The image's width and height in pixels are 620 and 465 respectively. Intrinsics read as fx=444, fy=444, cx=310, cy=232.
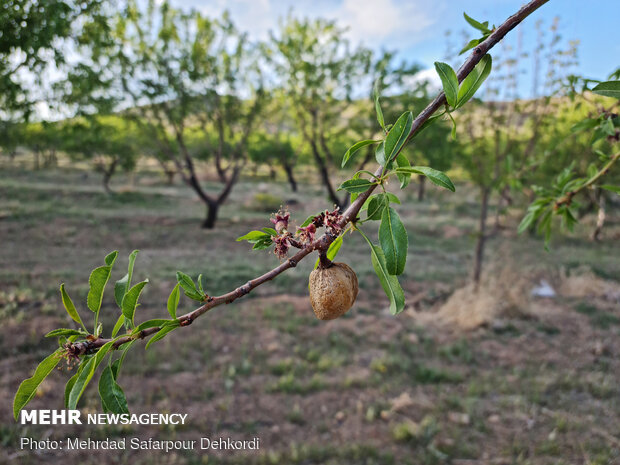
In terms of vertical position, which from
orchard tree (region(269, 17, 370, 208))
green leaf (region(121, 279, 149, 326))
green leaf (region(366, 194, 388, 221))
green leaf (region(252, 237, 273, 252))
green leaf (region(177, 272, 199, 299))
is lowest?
green leaf (region(121, 279, 149, 326))

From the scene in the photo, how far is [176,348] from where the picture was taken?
16.9ft

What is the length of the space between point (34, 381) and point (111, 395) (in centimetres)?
10

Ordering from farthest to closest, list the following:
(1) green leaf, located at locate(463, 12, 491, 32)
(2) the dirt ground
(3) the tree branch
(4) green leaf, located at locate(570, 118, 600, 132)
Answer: (2) the dirt ground → (4) green leaf, located at locate(570, 118, 600, 132) → (1) green leaf, located at locate(463, 12, 491, 32) → (3) the tree branch

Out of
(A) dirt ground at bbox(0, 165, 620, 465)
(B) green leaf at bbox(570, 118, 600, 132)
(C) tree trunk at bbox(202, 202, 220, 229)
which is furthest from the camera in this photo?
(C) tree trunk at bbox(202, 202, 220, 229)

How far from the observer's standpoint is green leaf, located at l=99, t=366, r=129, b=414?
0.64 metres

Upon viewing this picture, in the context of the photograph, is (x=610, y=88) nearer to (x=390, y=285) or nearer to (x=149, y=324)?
(x=390, y=285)

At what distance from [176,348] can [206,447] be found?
1.83m

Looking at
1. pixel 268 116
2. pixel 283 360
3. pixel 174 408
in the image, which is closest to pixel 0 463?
pixel 174 408

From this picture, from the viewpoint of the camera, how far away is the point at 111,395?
646 millimetres

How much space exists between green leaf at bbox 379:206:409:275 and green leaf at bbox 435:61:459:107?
17 centimetres

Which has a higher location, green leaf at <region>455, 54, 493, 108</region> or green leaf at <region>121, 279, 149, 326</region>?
green leaf at <region>455, 54, 493, 108</region>

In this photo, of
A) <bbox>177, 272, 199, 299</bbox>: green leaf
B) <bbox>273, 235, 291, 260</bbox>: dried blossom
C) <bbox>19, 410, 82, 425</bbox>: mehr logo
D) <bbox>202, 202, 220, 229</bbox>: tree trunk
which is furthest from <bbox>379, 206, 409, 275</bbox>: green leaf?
<bbox>202, 202, 220, 229</bbox>: tree trunk

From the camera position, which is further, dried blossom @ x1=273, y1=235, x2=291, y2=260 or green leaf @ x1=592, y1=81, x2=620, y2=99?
green leaf @ x1=592, y1=81, x2=620, y2=99

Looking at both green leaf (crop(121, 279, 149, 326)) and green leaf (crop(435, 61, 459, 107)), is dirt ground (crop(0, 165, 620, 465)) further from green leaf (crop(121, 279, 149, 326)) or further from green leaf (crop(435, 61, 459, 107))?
green leaf (crop(435, 61, 459, 107))
